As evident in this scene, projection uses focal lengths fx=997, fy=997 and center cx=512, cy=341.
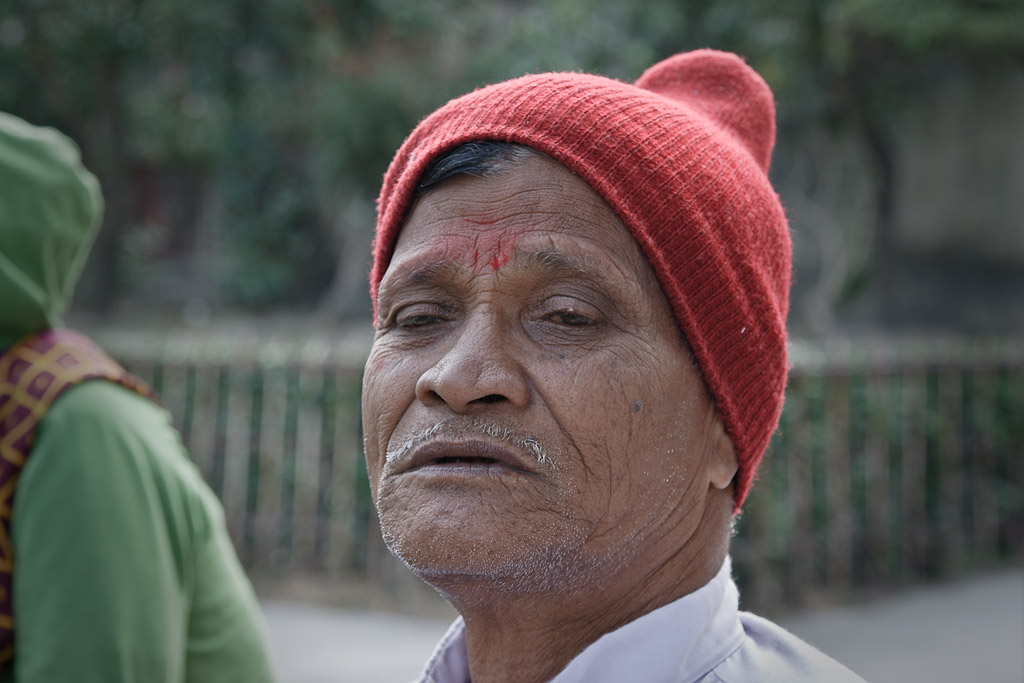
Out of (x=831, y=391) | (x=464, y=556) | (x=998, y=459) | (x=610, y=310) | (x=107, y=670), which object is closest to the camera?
(x=464, y=556)

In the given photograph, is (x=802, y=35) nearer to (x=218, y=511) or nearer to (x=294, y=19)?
(x=294, y=19)

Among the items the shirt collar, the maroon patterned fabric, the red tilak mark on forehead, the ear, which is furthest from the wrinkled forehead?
the maroon patterned fabric

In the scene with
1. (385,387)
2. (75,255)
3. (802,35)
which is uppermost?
(385,387)

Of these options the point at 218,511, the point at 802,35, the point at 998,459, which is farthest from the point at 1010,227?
the point at 218,511

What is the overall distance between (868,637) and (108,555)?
4.73m

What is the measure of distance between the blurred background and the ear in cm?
434

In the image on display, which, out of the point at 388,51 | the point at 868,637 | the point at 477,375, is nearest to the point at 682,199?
the point at 477,375

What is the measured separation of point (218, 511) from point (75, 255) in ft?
2.74

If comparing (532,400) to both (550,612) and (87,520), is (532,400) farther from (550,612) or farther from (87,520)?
(87,520)

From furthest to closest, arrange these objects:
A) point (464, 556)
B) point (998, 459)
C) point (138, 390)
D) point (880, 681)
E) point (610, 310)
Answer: point (998, 459), point (880, 681), point (138, 390), point (610, 310), point (464, 556)

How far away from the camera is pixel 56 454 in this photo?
234 centimetres

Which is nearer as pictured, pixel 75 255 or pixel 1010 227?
pixel 75 255

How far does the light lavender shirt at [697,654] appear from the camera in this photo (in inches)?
63.2

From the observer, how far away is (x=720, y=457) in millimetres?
1816
